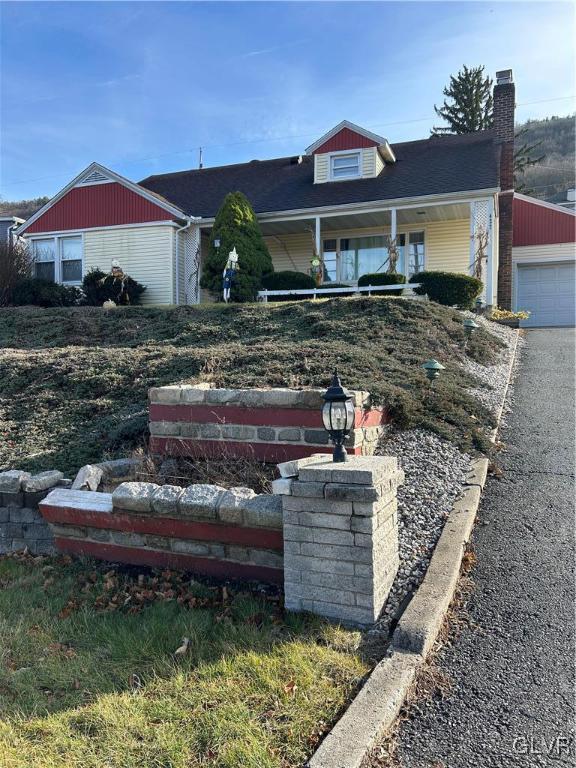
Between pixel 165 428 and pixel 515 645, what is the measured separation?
10.2 ft

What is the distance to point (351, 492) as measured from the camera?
2.75m

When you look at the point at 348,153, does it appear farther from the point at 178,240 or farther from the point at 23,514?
the point at 23,514

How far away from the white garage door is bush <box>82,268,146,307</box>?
1318 cm

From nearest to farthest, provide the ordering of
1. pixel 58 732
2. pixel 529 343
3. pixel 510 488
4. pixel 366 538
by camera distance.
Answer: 1. pixel 58 732
2. pixel 366 538
3. pixel 510 488
4. pixel 529 343

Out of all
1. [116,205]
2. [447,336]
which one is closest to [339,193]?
[116,205]

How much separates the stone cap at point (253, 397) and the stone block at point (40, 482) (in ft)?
3.37

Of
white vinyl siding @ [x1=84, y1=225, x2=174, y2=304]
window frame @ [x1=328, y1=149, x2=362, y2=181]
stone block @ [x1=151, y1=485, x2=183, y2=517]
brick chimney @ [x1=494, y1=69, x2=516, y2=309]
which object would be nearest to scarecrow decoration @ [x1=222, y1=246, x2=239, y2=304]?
white vinyl siding @ [x1=84, y1=225, x2=174, y2=304]

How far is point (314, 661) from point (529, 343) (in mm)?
10573

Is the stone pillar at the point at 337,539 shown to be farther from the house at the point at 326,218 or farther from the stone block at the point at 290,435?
the house at the point at 326,218

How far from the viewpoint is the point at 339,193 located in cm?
1641

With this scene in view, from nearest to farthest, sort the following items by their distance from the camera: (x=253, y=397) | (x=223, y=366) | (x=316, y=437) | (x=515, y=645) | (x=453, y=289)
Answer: (x=515, y=645), (x=316, y=437), (x=253, y=397), (x=223, y=366), (x=453, y=289)

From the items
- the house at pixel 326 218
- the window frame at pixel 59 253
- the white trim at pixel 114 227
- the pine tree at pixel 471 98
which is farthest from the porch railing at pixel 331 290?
the pine tree at pixel 471 98

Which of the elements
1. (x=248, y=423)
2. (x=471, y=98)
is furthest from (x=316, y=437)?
(x=471, y=98)

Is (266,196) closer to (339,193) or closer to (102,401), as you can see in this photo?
(339,193)
